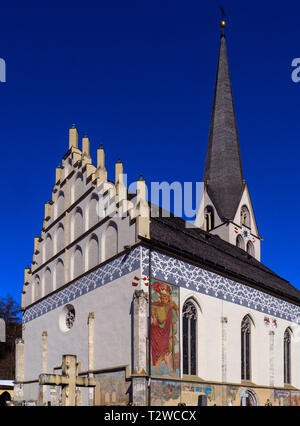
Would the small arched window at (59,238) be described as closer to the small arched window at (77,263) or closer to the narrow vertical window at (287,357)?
the small arched window at (77,263)

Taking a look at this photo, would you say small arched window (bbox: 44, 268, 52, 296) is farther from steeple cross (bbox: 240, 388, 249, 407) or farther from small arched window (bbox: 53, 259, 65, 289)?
steeple cross (bbox: 240, 388, 249, 407)

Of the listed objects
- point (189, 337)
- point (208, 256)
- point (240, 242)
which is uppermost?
point (240, 242)

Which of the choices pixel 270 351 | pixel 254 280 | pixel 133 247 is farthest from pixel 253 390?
pixel 133 247

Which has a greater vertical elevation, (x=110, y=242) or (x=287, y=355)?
(x=110, y=242)

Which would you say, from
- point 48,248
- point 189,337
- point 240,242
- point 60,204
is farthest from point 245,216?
point 189,337

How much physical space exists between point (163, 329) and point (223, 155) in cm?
2625

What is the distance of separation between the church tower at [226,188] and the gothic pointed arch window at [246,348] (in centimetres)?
1262

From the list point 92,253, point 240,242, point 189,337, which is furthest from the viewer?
point 240,242

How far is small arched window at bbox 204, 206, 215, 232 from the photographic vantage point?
4175 cm

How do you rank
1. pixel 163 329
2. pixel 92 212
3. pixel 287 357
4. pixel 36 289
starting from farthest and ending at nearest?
pixel 36 289 < pixel 287 357 < pixel 92 212 < pixel 163 329

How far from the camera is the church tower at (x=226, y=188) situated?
135ft

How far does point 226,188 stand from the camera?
42.8m

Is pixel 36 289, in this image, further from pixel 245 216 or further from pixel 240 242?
pixel 245 216
